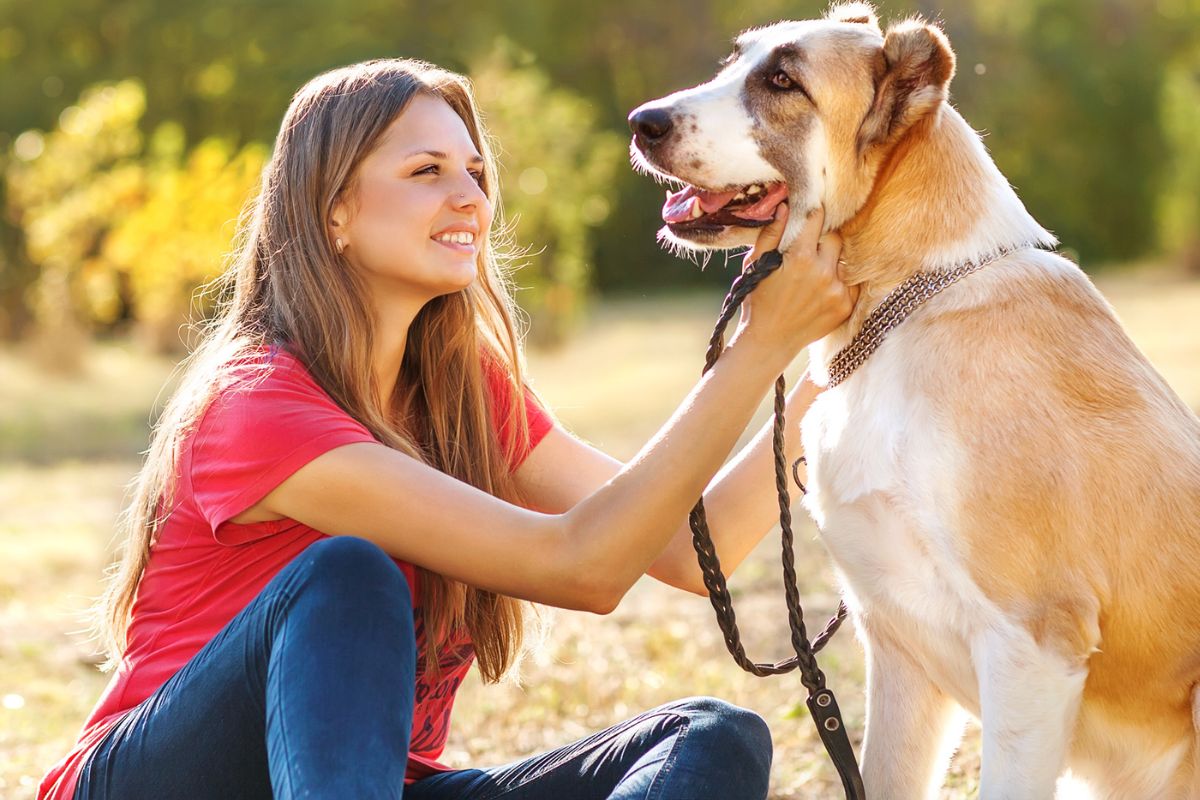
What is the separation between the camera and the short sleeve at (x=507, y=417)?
2.89 meters

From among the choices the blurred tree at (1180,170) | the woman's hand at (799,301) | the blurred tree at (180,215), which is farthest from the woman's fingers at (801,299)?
the blurred tree at (1180,170)

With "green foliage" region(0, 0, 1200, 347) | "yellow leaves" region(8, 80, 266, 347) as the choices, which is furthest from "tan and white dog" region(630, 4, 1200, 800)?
"yellow leaves" region(8, 80, 266, 347)

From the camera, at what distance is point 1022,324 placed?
7.32 ft

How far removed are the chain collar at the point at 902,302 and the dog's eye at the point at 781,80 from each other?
1.40ft

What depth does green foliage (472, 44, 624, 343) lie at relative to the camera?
49.9 feet

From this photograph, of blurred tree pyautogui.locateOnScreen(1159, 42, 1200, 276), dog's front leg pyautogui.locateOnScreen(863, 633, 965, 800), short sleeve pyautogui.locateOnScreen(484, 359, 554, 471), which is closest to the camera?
dog's front leg pyautogui.locateOnScreen(863, 633, 965, 800)

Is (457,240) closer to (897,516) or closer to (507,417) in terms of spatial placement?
(507,417)

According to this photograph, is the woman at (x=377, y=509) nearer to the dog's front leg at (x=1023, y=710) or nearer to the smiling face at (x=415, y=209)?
the smiling face at (x=415, y=209)

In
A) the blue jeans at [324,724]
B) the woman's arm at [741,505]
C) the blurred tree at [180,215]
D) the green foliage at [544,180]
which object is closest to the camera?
the blue jeans at [324,724]

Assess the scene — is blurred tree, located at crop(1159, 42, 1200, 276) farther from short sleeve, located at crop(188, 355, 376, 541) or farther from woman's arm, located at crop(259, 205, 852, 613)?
short sleeve, located at crop(188, 355, 376, 541)

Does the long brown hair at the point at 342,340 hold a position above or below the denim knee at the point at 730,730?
above

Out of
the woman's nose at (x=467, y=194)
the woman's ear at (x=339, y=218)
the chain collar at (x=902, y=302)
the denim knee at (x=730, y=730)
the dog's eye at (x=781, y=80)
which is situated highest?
the dog's eye at (x=781, y=80)

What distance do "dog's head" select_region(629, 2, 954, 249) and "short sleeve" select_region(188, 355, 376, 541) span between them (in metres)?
0.73

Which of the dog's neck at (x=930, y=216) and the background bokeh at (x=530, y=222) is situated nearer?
the dog's neck at (x=930, y=216)
